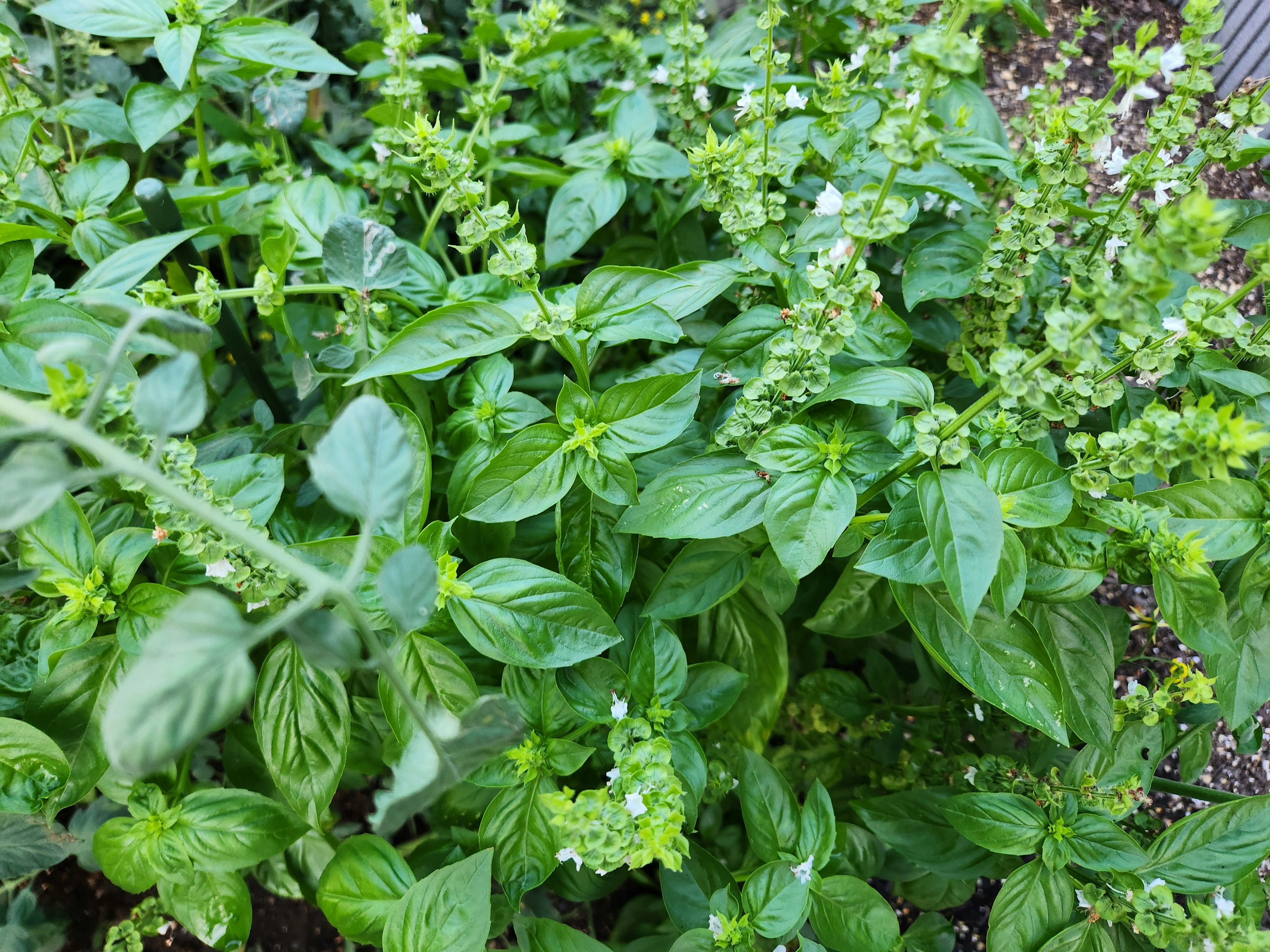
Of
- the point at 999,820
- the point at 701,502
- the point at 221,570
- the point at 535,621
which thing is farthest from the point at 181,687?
the point at 999,820

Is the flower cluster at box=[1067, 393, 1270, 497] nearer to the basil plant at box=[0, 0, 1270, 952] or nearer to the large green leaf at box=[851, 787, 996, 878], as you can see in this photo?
the basil plant at box=[0, 0, 1270, 952]

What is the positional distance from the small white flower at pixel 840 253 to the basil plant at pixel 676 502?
0.01m

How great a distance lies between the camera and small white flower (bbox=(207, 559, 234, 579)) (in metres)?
0.65

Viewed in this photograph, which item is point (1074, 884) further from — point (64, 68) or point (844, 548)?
point (64, 68)

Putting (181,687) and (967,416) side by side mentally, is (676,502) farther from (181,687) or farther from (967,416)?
(181,687)

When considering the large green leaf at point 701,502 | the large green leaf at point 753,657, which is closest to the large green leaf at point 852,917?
the large green leaf at point 753,657

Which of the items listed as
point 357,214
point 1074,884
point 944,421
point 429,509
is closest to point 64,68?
point 357,214

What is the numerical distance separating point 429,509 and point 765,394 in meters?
0.56

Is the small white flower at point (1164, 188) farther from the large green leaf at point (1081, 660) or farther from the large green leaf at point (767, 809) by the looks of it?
the large green leaf at point (767, 809)

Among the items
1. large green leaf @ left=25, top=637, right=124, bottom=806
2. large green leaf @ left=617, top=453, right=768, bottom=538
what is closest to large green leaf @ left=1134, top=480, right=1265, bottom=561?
large green leaf @ left=617, top=453, right=768, bottom=538

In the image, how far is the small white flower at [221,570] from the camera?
0.65m

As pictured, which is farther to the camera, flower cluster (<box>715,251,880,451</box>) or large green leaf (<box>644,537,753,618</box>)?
large green leaf (<box>644,537,753,618</box>)

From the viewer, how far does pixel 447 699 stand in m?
0.79

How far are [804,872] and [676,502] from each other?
43cm
